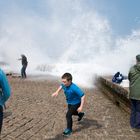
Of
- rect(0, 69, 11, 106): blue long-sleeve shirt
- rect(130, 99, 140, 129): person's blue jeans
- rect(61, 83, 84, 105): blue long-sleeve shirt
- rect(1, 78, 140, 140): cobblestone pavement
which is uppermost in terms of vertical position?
rect(0, 69, 11, 106): blue long-sleeve shirt

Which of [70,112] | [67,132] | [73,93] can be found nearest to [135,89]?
[73,93]

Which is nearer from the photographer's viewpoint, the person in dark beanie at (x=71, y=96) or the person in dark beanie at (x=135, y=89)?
the person in dark beanie at (x=71, y=96)

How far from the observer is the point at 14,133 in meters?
8.69

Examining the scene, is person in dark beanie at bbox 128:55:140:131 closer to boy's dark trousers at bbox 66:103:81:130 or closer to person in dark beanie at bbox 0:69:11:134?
boy's dark trousers at bbox 66:103:81:130

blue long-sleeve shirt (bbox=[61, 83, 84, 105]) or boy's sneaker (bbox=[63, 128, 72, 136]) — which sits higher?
blue long-sleeve shirt (bbox=[61, 83, 84, 105])

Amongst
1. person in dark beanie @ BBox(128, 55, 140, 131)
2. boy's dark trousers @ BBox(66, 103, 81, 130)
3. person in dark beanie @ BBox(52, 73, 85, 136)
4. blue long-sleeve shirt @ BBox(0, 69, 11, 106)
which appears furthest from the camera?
person in dark beanie @ BBox(128, 55, 140, 131)

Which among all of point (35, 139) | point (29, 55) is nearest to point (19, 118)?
point (35, 139)

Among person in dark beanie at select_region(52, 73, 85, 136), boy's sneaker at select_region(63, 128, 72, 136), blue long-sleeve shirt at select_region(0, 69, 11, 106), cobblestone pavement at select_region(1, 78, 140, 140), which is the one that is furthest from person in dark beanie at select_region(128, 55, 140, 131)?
blue long-sleeve shirt at select_region(0, 69, 11, 106)

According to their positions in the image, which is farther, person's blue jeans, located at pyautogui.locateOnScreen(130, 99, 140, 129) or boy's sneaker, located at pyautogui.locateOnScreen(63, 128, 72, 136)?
person's blue jeans, located at pyautogui.locateOnScreen(130, 99, 140, 129)

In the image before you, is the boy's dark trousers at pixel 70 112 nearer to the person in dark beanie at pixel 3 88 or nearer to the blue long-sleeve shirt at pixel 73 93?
the blue long-sleeve shirt at pixel 73 93

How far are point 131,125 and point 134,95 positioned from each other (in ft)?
3.08

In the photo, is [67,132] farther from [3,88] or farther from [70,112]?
[3,88]

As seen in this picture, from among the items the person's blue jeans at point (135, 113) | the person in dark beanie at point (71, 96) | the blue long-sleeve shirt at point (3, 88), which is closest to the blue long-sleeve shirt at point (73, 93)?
the person in dark beanie at point (71, 96)

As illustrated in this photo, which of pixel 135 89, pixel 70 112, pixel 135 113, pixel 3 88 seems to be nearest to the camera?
pixel 3 88
